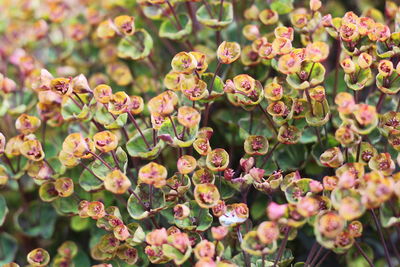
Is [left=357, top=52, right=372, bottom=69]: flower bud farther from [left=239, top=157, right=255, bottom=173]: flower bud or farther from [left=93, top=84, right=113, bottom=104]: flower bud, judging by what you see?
[left=93, top=84, right=113, bottom=104]: flower bud

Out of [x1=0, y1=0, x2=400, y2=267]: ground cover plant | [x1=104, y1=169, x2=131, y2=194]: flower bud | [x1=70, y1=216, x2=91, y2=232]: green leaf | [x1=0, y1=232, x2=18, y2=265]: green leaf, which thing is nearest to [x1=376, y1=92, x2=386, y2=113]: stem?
[x1=0, y1=0, x2=400, y2=267]: ground cover plant

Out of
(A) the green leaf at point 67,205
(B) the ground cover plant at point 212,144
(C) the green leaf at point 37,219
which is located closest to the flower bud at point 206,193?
(B) the ground cover plant at point 212,144

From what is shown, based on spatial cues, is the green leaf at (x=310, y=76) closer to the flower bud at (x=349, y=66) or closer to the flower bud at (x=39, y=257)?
the flower bud at (x=349, y=66)

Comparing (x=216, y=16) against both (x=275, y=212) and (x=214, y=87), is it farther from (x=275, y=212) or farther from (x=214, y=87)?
(x=275, y=212)

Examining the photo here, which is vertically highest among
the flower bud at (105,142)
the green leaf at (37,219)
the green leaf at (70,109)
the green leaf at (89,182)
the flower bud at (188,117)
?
the flower bud at (188,117)

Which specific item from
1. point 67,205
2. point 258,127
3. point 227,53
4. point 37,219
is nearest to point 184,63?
point 227,53

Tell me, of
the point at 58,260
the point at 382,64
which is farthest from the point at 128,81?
the point at 382,64

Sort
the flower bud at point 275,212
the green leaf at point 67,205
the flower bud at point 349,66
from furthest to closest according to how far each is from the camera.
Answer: the green leaf at point 67,205, the flower bud at point 349,66, the flower bud at point 275,212
